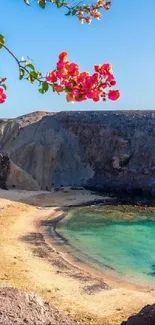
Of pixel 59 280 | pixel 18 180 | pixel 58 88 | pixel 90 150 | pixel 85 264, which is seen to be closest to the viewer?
pixel 58 88

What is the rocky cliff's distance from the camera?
142 feet

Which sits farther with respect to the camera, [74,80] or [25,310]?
[25,310]

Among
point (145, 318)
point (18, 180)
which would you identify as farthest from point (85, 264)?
point (18, 180)

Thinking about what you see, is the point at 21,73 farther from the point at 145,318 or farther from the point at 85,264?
the point at 85,264

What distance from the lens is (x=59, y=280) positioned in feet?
55.5

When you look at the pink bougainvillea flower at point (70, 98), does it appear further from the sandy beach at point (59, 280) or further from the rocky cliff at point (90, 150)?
the rocky cliff at point (90, 150)

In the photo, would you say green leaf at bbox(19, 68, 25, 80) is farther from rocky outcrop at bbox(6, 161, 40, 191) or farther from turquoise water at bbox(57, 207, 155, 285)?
rocky outcrop at bbox(6, 161, 40, 191)

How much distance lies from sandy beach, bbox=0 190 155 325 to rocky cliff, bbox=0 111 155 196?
16084mm

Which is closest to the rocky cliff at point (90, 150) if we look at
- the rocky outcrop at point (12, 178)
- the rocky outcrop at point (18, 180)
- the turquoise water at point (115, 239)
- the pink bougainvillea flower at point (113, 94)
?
the rocky outcrop at point (18, 180)

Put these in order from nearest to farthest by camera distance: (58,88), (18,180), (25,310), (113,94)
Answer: (58,88) < (113,94) < (25,310) < (18,180)

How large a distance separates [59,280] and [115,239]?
9219mm

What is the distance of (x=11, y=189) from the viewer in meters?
39.5

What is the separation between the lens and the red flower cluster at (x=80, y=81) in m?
3.95

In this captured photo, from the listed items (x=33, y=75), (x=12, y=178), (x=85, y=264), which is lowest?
(x=85, y=264)
